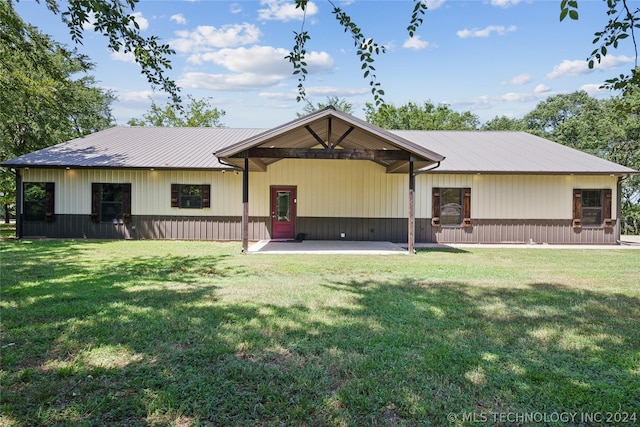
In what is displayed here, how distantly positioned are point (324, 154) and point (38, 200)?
1108cm

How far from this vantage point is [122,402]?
8.08 feet

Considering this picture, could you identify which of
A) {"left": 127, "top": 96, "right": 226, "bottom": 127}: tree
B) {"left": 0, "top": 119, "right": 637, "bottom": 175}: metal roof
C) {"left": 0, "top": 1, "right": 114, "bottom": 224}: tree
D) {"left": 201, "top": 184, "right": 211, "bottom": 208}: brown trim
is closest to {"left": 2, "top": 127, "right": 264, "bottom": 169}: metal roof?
{"left": 0, "top": 119, "right": 637, "bottom": 175}: metal roof

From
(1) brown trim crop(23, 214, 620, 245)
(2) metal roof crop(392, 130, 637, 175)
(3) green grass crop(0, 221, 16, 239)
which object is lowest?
(3) green grass crop(0, 221, 16, 239)

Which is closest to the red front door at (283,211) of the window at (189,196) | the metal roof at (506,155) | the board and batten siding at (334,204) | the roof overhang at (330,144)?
the board and batten siding at (334,204)

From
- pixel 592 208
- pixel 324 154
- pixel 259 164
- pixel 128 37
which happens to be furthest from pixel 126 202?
pixel 592 208

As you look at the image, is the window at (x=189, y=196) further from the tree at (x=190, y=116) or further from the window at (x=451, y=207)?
the tree at (x=190, y=116)

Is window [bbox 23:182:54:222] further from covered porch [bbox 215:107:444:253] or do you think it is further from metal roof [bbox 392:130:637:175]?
metal roof [bbox 392:130:637:175]

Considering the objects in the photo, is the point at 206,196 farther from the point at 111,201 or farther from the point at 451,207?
the point at 451,207

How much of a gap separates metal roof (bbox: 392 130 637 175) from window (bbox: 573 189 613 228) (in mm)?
901

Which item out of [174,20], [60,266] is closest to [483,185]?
[174,20]

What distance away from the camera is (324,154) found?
9461 mm

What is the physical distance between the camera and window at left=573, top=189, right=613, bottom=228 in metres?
13.2

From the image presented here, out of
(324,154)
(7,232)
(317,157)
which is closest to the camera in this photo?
(324,154)

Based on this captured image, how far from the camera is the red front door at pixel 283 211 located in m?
13.5
